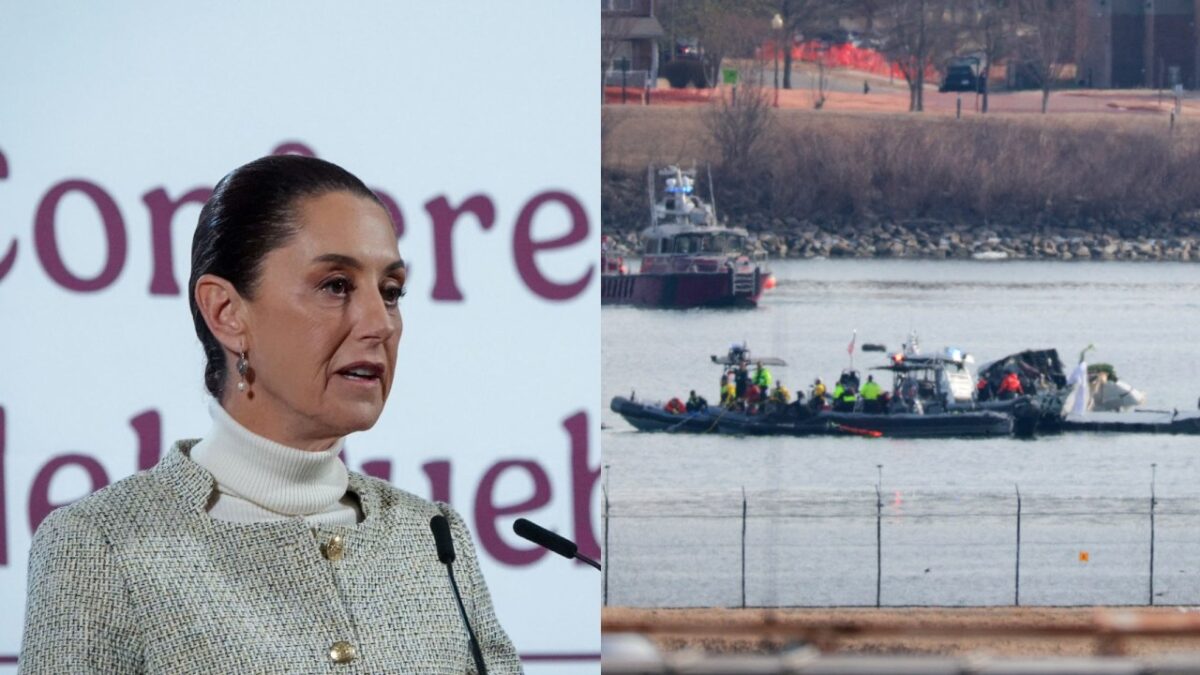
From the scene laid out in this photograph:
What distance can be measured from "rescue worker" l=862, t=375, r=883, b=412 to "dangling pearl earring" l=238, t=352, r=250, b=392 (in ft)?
23.3

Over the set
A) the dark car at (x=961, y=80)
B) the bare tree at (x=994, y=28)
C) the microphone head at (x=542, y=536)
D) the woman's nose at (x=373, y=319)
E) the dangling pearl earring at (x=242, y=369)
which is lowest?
the microphone head at (x=542, y=536)

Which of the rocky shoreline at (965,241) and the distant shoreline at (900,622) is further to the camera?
the distant shoreline at (900,622)

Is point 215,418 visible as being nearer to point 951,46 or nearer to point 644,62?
point 644,62

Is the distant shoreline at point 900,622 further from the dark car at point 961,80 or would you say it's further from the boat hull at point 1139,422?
the dark car at point 961,80

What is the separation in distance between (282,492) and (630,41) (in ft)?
14.6

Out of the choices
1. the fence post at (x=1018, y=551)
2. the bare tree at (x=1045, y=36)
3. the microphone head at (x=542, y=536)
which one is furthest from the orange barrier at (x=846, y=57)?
the microphone head at (x=542, y=536)

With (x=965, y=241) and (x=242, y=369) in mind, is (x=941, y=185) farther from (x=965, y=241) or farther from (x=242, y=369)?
(x=242, y=369)

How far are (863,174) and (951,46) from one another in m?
0.80

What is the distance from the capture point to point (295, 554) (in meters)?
0.78

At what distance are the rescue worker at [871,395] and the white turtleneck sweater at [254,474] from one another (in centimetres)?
710

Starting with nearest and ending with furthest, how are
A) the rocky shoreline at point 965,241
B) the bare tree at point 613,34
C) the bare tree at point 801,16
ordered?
the bare tree at point 613,34, the bare tree at point 801,16, the rocky shoreline at point 965,241

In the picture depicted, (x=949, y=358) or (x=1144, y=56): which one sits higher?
(x=1144, y=56)

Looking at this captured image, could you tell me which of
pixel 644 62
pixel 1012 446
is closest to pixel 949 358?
pixel 1012 446

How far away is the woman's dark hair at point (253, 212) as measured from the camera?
767 mm
